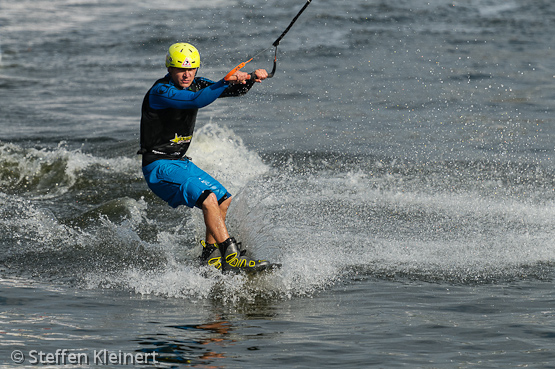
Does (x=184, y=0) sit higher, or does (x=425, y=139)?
(x=184, y=0)

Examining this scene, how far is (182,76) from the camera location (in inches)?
283

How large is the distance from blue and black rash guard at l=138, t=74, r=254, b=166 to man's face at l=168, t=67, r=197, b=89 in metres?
0.06

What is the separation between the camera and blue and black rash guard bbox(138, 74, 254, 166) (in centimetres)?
698

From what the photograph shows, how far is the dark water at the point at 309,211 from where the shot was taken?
595cm

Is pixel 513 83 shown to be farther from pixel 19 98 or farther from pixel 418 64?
pixel 19 98

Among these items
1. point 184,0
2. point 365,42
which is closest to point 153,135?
point 365,42

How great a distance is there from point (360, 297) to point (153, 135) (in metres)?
2.59

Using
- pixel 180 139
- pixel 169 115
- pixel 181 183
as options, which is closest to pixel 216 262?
pixel 181 183

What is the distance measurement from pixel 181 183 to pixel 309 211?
10.4 feet

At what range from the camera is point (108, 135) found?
1553 cm

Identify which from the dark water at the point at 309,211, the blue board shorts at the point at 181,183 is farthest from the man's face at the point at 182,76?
the dark water at the point at 309,211

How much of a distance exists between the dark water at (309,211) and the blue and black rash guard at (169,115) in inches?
47.3

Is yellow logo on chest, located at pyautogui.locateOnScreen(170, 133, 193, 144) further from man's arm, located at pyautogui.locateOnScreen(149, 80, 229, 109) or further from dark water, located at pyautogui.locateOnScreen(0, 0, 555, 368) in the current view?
dark water, located at pyautogui.locateOnScreen(0, 0, 555, 368)

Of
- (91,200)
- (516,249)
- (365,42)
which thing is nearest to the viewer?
(516,249)
